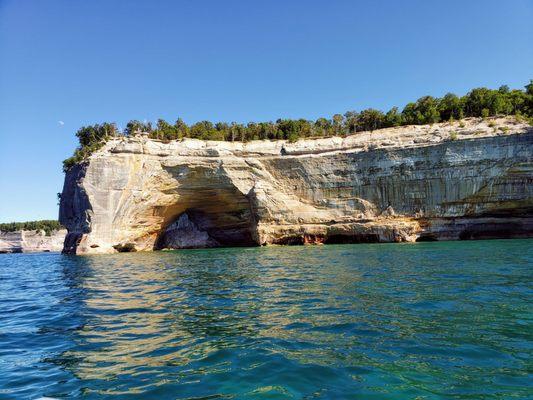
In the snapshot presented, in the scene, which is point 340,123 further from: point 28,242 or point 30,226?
point 30,226

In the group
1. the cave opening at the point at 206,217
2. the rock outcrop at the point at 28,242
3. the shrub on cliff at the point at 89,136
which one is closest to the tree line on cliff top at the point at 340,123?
the shrub on cliff at the point at 89,136

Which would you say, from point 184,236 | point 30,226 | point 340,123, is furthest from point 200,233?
point 30,226

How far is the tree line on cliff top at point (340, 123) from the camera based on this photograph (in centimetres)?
4678

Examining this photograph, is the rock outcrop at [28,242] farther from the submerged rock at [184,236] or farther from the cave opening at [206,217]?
the cave opening at [206,217]

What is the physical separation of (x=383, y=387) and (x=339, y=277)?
31.1 ft

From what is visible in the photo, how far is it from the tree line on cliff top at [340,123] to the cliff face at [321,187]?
4933mm

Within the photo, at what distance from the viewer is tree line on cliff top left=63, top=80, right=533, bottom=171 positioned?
46.8 m

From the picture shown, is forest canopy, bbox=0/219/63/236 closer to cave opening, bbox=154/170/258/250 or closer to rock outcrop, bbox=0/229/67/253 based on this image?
rock outcrop, bbox=0/229/67/253

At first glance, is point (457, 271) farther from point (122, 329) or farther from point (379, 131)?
point (379, 131)

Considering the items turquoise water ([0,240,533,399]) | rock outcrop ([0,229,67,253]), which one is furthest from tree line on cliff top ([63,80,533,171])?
rock outcrop ([0,229,67,253])

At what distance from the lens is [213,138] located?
168 feet

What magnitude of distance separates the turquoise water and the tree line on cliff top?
3941cm

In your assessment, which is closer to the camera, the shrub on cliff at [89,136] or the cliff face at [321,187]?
the cliff face at [321,187]

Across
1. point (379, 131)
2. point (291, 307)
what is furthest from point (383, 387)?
point (379, 131)
